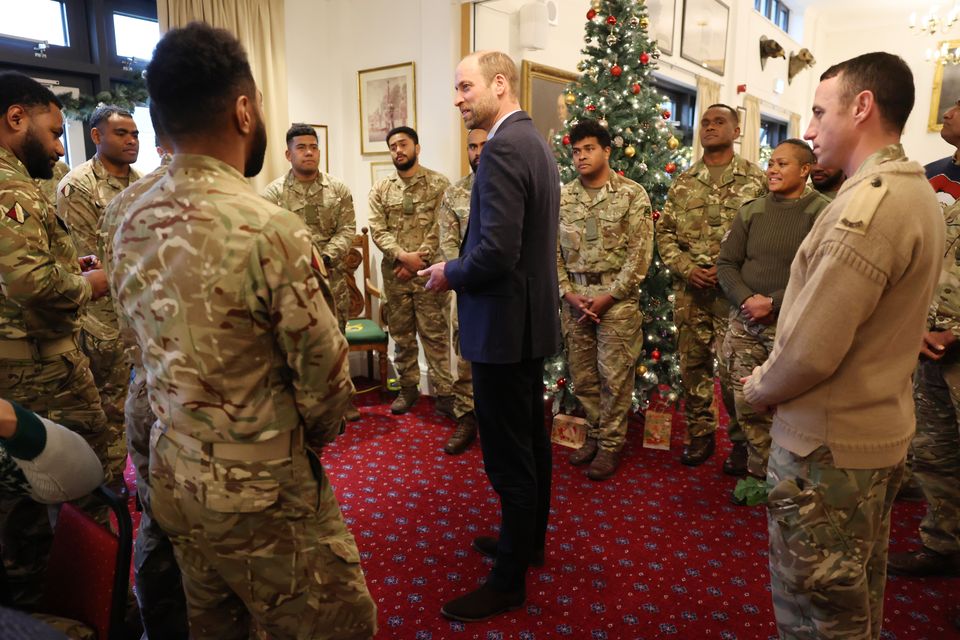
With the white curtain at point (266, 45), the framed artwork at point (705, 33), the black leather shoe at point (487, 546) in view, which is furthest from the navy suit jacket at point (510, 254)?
the framed artwork at point (705, 33)

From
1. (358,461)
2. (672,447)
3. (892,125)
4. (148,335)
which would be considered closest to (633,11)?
(672,447)

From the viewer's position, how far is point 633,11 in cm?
401

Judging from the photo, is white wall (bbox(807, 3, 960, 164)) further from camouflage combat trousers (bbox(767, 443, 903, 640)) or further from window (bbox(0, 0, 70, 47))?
window (bbox(0, 0, 70, 47))

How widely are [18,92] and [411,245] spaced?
250cm

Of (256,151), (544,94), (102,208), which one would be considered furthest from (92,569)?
(544,94)

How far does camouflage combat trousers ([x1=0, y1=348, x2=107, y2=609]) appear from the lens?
5.70 feet

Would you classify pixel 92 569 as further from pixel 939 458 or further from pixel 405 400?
pixel 405 400

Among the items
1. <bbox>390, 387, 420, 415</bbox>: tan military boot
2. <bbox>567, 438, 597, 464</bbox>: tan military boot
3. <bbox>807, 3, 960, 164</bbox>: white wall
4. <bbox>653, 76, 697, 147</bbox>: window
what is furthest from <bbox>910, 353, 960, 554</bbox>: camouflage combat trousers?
<bbox>807, 3, 960, 164</bbox>: white wall

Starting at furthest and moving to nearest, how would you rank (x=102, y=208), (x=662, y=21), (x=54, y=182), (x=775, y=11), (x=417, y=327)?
(x=775, y=11), (x=662, y=21), (x=417, y=327), (x=54, y=182), (x=102, y=208)

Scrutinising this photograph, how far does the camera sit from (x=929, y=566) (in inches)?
92.5

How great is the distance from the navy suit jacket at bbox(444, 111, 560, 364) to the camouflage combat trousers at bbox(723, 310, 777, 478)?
4.23 feet

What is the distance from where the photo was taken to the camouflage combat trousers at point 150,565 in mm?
1687

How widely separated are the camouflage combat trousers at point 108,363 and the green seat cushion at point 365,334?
1527mm

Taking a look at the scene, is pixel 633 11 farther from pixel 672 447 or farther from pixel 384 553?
pixel 384 553
